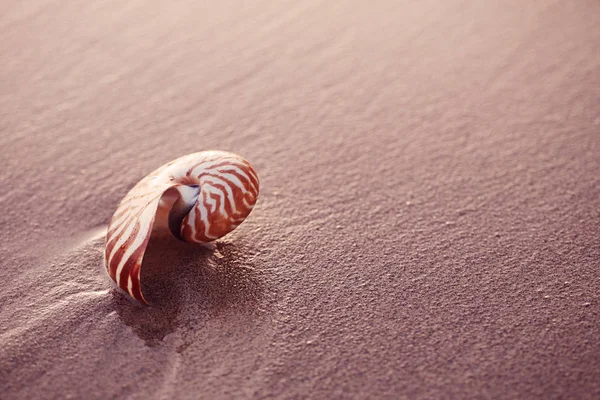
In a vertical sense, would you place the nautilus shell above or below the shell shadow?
above

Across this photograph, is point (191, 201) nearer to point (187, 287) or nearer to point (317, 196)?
point (187, 287)

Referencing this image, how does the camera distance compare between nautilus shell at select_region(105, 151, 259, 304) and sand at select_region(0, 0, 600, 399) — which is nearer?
sand at select_region(0, 0, 600, 399)

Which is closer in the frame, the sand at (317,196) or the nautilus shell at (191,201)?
the sand at (317,196)

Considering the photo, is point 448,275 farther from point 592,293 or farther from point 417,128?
point 417,128

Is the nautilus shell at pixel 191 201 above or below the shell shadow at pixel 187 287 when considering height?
above

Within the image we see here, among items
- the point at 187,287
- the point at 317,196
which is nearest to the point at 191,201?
the point at 187,287

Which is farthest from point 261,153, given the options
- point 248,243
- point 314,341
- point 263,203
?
point 314,341
